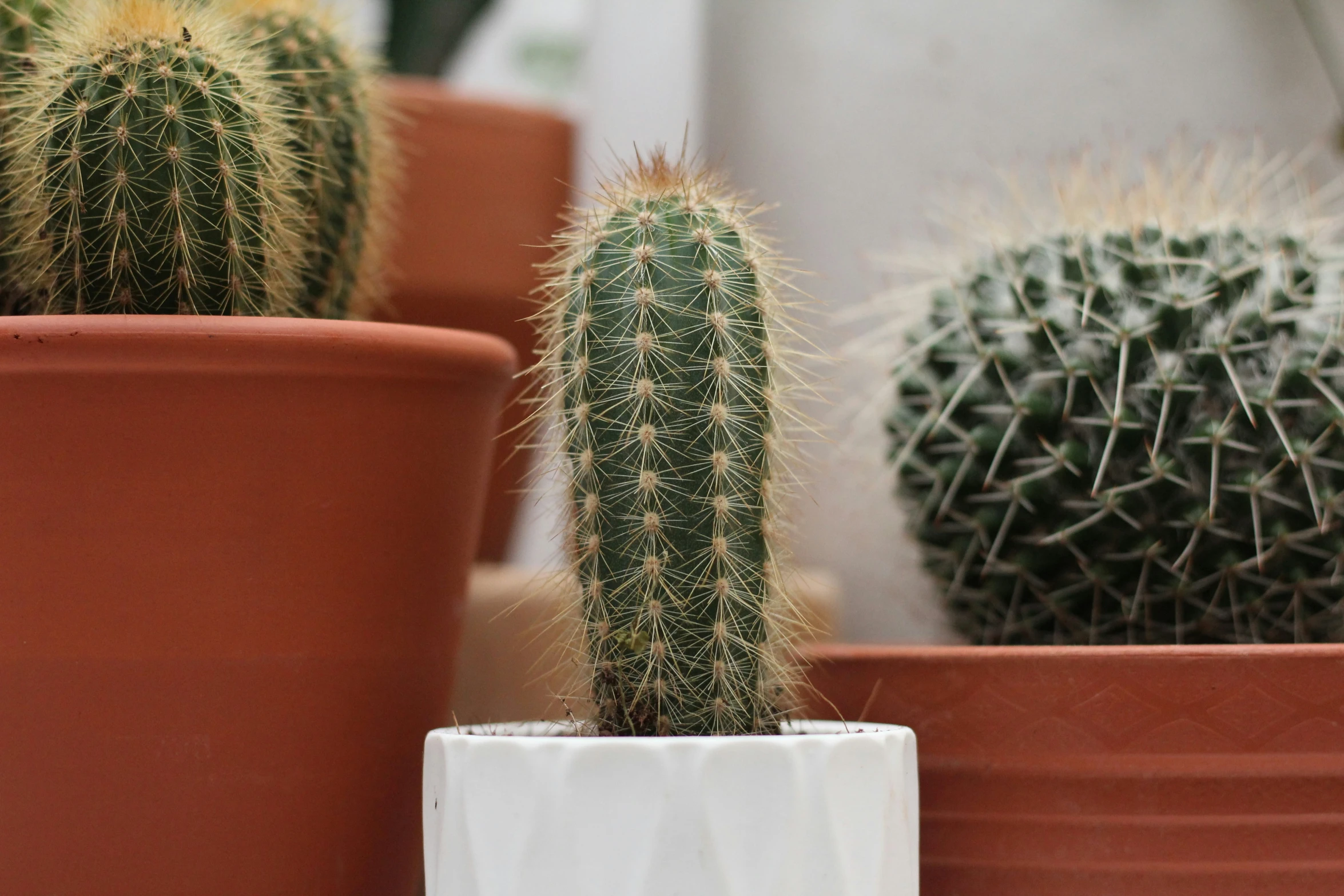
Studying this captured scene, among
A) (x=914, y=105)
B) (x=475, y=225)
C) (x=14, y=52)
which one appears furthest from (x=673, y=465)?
(x=914, y=105)

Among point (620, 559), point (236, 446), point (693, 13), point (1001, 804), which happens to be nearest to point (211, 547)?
point (236, 446)

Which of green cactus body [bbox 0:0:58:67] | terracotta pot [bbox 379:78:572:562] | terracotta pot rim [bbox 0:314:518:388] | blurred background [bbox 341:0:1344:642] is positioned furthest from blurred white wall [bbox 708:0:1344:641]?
green cactus body [bbox 0:0:58:67]

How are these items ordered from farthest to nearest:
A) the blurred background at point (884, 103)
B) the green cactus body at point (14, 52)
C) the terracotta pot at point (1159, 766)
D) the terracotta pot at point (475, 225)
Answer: the blurred background at point (884, 103), the terracotta pot at point (475, 225), the green cactus body at point (14, 52), the terracotta pot at point (1159, 766)

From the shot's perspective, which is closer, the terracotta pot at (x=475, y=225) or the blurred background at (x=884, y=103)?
the terracotta pot at (x=475, y=225)

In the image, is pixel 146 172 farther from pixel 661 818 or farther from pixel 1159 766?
pixel 1159 766

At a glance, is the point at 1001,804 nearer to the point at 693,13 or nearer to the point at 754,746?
the point at 754,746

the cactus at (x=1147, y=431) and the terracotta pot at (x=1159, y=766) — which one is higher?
the cactus at (x=1147, y=431)

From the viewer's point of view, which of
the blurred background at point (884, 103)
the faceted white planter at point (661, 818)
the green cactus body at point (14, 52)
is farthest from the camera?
the blurred background at point (884, 103)

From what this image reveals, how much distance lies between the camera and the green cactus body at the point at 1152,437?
730 mm

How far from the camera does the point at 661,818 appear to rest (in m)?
0.53

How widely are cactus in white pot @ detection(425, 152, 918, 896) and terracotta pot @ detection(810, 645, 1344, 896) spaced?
8 cm

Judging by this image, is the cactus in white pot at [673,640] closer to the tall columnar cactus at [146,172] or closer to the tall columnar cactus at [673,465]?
the tall columnar cactus at [673,465]

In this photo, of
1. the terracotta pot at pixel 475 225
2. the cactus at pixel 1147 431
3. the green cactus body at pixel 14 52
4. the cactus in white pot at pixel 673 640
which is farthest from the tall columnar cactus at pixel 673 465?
the terracotta pot at pixel 475 225

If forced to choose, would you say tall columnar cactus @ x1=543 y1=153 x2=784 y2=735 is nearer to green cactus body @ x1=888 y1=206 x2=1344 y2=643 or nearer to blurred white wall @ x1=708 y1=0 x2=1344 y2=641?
green cactus body @ x1=888 y1=206 x2=1344 y2=643
